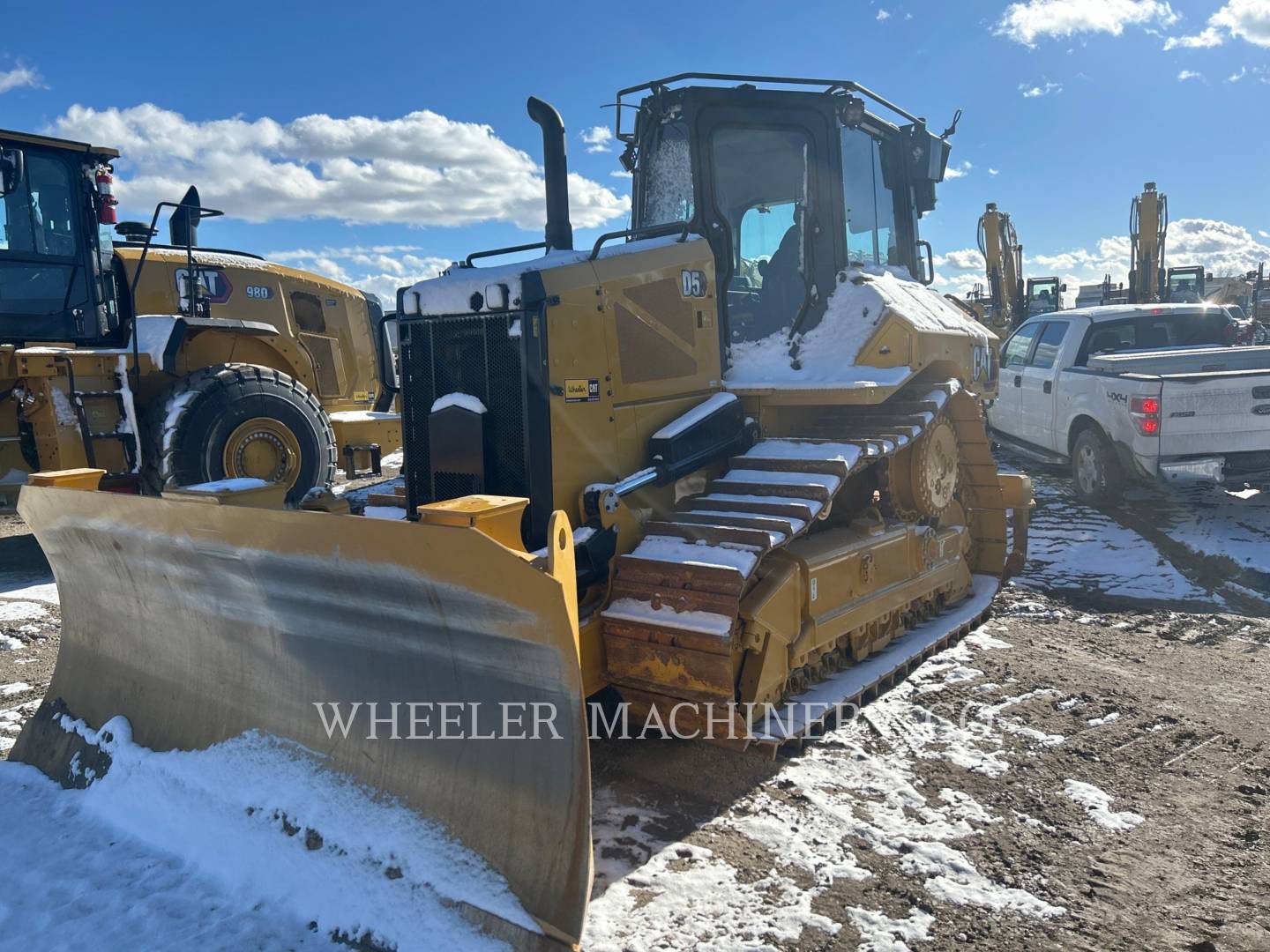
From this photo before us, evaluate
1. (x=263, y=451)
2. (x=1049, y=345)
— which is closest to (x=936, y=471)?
(x=263, y=451)

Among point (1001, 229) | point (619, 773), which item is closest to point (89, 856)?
point (619, 773)

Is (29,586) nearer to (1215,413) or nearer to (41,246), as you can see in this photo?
(41,246)

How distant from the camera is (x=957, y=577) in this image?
5.87 meters

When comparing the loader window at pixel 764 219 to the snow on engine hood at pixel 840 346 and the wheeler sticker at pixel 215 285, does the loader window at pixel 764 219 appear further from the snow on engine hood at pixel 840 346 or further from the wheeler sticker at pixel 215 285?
the wheeler sticker at pixel 215 285

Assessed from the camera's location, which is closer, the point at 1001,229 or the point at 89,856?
the point at 89,856

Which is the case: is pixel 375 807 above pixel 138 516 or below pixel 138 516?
below

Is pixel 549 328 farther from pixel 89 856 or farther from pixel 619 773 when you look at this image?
pixel 89 856

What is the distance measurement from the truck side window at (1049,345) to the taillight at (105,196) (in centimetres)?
944

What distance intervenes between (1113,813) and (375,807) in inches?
105

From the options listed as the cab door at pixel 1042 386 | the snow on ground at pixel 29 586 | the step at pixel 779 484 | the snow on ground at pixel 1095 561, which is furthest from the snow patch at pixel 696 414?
the cab door at pixel 1042 386

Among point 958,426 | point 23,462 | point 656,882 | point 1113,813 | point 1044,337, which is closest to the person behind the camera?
point 656,882

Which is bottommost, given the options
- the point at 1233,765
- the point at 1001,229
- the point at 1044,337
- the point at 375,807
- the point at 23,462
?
the point at 1233,765

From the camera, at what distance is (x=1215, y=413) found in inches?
308

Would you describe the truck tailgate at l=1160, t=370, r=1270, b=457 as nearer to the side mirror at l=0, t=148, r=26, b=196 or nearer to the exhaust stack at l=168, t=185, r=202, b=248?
the exhaust stack at l=168, t=185, r=202, b=248
